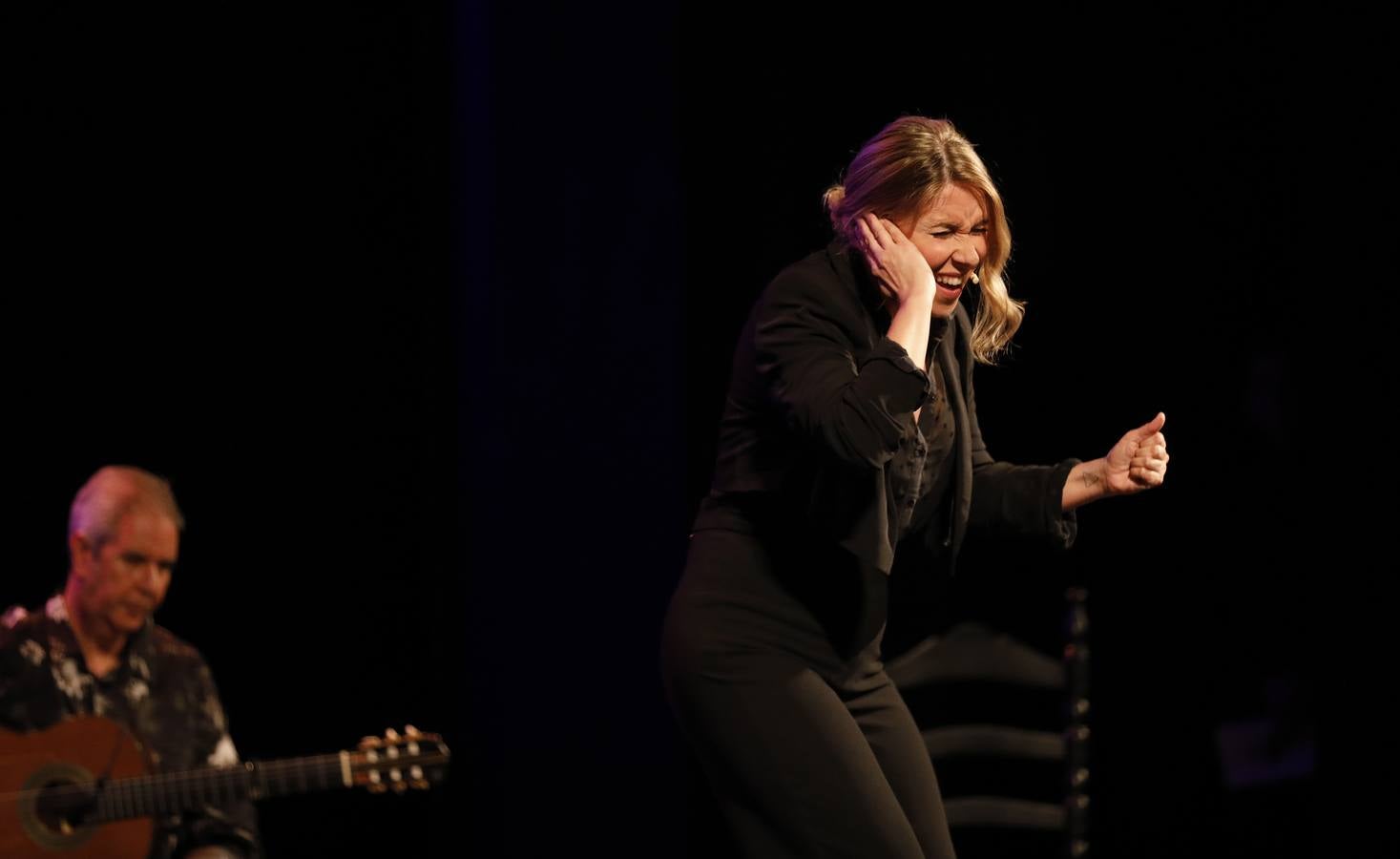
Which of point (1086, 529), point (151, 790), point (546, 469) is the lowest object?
point (151, 790)

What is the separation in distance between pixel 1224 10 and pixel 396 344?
2.22 meters

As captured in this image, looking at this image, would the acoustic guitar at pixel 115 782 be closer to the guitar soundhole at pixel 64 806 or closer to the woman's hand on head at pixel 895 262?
the guitar soundhole at pixel 64 806

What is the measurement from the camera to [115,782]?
2723 millimetres

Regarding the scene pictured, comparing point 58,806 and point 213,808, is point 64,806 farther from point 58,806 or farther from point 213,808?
point 213,808

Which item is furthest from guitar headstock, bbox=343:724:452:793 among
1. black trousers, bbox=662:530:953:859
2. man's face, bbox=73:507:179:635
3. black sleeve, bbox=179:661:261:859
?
black trousers, bbox=662:530:953:859

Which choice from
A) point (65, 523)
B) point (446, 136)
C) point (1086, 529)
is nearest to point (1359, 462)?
point (1086, 529)

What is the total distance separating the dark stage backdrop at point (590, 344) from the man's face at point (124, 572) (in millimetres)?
212

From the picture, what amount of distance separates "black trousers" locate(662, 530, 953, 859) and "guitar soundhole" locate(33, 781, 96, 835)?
1.47m

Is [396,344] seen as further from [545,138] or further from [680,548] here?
[680,548]

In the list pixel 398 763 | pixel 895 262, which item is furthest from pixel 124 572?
pixel 895 262

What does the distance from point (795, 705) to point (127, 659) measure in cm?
173

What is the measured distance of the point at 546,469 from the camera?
117 inches

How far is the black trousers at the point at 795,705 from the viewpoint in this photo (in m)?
1.71

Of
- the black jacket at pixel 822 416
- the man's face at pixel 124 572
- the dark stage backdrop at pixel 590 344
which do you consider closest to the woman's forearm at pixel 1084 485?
the black jacket at pixel 822 416
